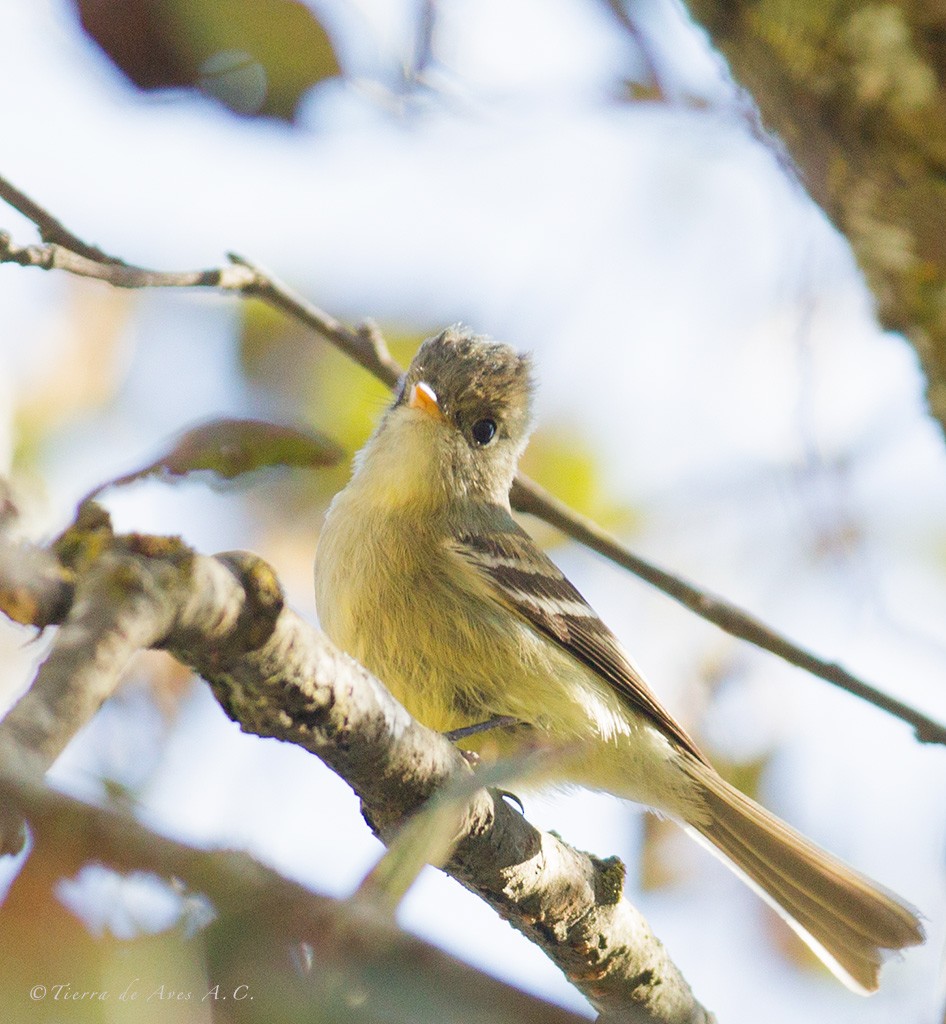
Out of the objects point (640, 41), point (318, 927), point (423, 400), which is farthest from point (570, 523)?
point (318, 927)

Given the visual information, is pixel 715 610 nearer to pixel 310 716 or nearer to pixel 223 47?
pixel 310 716

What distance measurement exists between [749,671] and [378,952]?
3320 mm

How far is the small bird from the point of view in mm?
3168

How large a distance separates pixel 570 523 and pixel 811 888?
138cm

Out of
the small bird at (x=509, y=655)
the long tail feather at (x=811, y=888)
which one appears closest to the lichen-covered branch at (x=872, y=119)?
the small bird at (x=509, y=655)

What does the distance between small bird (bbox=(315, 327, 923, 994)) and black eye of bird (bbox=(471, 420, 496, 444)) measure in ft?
0.42

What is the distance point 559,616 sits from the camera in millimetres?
3492

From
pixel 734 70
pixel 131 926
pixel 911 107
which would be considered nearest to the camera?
pixel 131 926

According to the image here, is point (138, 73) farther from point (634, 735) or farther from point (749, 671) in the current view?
point (749, 671)

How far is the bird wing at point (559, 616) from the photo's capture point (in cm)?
340

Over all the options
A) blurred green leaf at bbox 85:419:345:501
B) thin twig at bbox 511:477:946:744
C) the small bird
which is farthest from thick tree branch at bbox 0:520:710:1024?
thin twig at bbox 511:477:946:744

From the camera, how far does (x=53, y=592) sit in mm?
1138

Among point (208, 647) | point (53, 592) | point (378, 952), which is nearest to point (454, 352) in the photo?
point (208, 647)

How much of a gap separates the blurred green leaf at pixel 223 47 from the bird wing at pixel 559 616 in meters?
1.40
